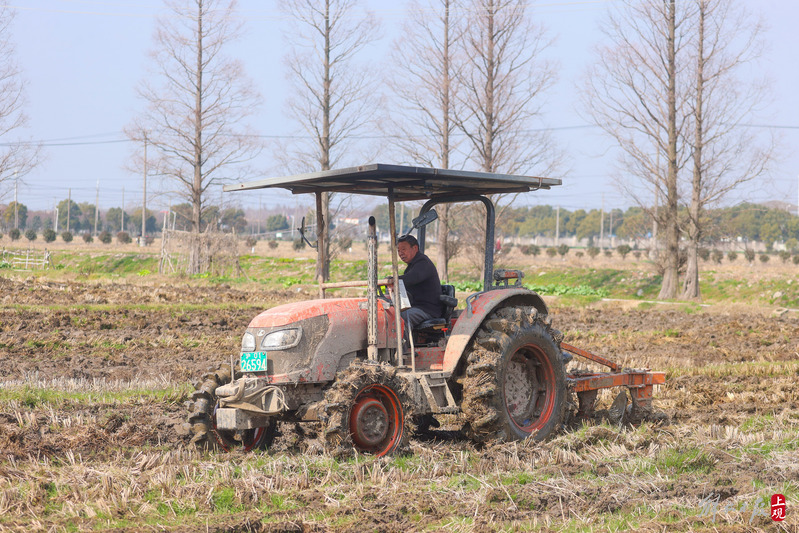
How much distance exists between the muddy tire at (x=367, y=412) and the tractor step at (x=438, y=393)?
324 millimetres

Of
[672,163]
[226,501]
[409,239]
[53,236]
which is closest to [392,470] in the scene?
[226,501]

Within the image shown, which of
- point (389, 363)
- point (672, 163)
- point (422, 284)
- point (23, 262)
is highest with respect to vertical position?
point (672, 163)

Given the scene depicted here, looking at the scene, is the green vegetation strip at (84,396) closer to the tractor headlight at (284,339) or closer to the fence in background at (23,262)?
the tractor headlight at (284,339)

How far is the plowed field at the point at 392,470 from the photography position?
16.6 feet

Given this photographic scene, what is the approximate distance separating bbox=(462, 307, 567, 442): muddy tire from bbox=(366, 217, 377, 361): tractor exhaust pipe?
89cm

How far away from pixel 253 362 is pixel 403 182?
2087 millimetres

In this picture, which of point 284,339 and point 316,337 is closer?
point 284,339

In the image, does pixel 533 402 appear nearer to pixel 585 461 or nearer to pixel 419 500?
pixel 585 461

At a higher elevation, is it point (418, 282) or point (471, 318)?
point (418, 282)

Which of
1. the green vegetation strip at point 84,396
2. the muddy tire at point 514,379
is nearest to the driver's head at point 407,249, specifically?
the muddy tire at point 514,379

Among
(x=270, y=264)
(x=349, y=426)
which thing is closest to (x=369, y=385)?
(x=349, y=426)

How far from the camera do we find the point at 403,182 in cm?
746

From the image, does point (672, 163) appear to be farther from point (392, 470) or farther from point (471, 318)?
point (392, 470)

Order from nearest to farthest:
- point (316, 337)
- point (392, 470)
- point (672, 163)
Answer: point (392, 470) → point (316, 337) → point (672, 163)
